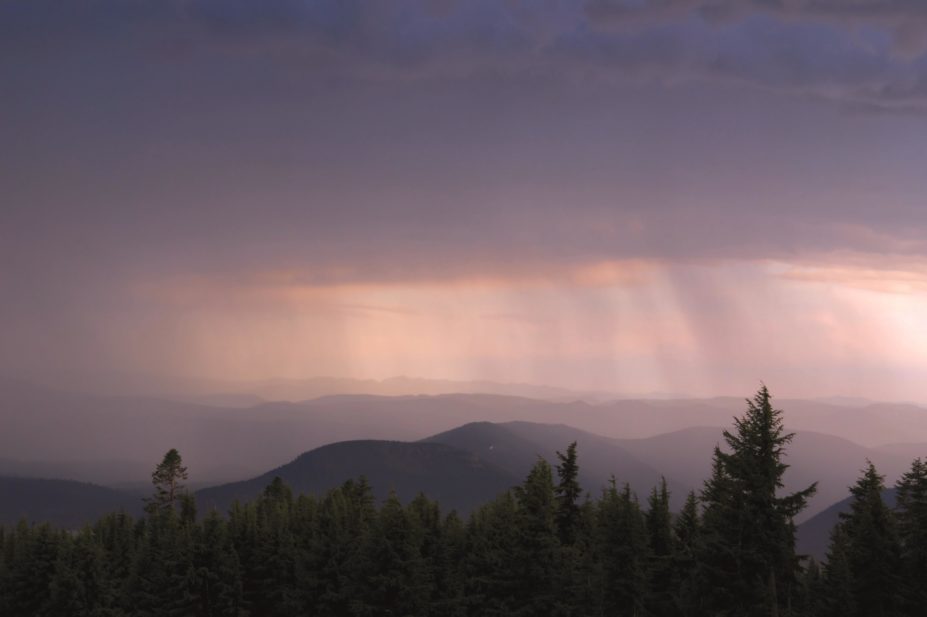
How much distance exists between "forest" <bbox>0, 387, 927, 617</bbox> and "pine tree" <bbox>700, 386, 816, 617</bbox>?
7cm

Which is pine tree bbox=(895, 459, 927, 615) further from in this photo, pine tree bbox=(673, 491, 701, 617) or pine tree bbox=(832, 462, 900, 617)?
pine tree bbox=(673, 491, 701, 617)

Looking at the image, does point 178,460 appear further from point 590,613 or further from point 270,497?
point 590,613

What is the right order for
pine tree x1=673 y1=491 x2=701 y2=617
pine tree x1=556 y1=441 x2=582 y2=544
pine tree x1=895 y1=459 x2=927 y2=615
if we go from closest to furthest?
pine tree x1=673 y1=491 x2=701 y2=617, pine tree x1=895 y1=459 x2=927 y2=615, pine tree x1=556 y1=441 x2=582 y2=544

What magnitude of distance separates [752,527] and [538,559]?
21.7m

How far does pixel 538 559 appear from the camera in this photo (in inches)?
2111

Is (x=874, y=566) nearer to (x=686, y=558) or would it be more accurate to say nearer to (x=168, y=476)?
(x=686, y=558)

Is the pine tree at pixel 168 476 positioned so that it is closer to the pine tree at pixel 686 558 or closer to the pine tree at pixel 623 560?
the pine tree at pixel 623 560

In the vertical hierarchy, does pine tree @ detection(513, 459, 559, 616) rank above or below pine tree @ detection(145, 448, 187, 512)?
below

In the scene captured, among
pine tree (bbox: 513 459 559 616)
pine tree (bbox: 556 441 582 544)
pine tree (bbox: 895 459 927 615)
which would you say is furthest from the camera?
pine tree (bbox: 556 441 582 544)

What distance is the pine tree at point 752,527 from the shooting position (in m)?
34.3

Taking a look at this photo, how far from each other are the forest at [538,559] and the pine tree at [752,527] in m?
0.07

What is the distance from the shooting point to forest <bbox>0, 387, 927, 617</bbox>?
3522 cm

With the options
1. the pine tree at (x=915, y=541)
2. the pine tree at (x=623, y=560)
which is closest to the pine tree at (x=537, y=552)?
the pine tree at (x=623, y=560)

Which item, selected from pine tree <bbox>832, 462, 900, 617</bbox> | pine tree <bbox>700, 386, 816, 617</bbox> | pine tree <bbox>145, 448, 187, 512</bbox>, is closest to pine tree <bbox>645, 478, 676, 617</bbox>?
pine tree <bbox>832, 462, 900, 617</bbox>
